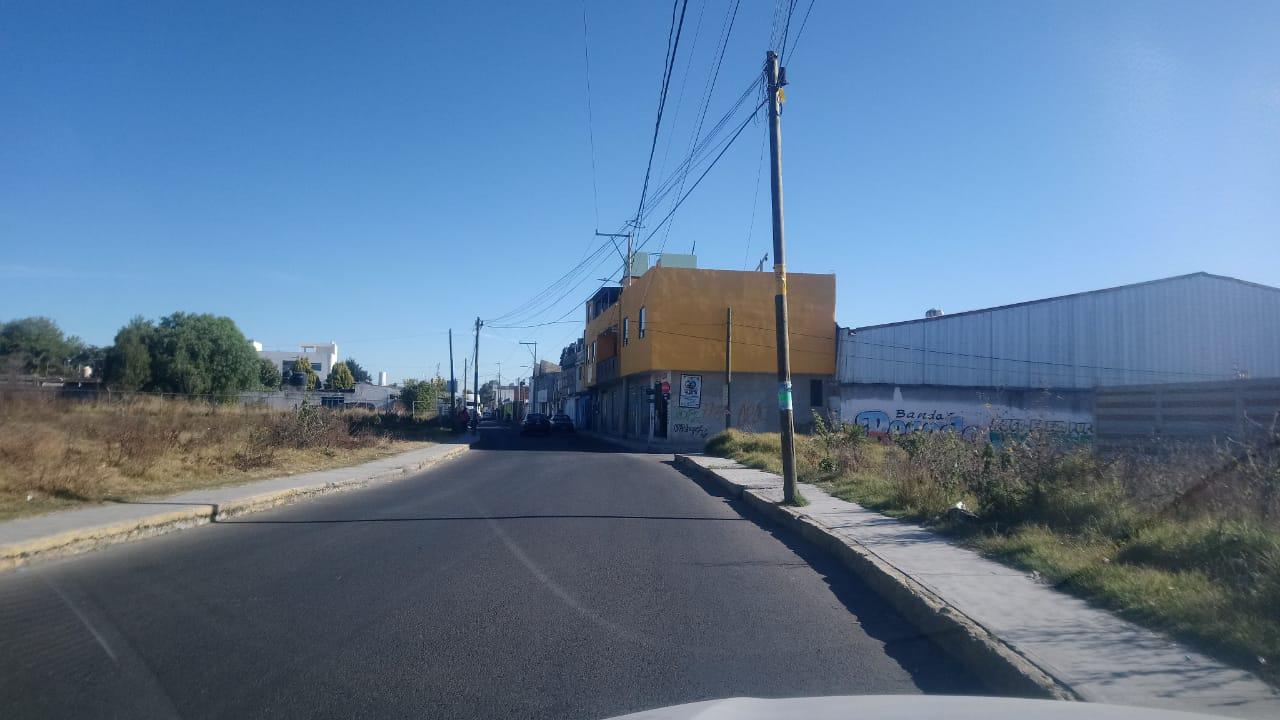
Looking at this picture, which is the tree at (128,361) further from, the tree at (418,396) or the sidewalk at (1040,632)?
the sidewalk at (1040,632)

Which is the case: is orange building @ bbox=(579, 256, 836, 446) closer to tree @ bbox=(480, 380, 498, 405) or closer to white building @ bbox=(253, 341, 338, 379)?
white building @ bbox=(253, 341, 338, 379)

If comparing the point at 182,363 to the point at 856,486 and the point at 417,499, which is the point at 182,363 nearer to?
the point at 417,499

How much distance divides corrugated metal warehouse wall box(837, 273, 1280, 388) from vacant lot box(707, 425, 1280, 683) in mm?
16807

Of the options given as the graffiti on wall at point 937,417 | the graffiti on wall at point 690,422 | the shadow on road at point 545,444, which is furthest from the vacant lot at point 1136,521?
the graffiti on wall at point 690,422

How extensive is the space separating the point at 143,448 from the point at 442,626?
41.5ft

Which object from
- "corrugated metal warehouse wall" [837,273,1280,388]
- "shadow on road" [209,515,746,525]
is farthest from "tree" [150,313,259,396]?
"corrugated metal warehouse wall" [837,273,1280,388]

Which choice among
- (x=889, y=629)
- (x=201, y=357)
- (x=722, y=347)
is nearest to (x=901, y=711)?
(x=889, y=629)

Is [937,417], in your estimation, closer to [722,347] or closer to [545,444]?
[722,347]

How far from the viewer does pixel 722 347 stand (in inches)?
1732

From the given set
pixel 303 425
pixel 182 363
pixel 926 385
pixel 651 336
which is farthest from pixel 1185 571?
pixel 182 363

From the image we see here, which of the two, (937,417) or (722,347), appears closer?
(937,417)

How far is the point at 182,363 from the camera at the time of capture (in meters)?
47.2

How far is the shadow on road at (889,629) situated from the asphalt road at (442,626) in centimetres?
3

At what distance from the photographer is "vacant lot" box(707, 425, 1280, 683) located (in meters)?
5.89
